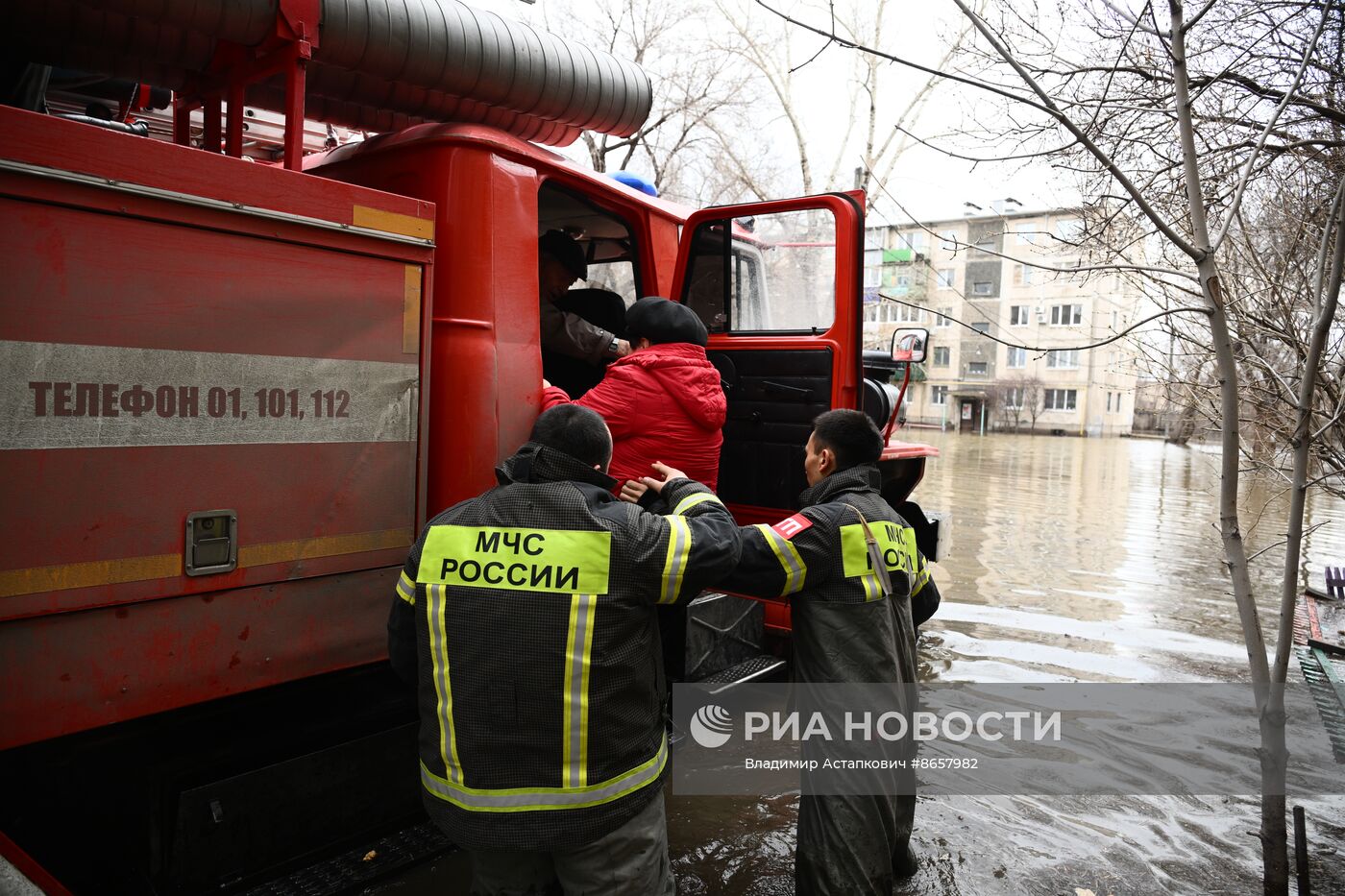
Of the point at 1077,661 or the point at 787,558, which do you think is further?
the point at 1077,661

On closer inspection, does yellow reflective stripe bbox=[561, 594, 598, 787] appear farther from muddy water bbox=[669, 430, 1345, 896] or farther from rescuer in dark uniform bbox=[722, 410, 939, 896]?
muddy water bbox=[669, 430, 1345, 896]

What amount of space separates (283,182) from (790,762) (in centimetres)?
349

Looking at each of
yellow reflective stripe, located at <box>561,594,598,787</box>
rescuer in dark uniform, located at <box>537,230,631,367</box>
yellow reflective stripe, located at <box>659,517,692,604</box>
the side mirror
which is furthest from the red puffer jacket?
the side mirror

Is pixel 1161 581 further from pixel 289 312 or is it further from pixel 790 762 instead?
pixel 289 312

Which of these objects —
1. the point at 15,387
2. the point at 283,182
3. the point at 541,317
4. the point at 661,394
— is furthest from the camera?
the point at 541,317

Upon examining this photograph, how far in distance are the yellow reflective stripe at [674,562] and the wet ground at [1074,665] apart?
5.47 ft

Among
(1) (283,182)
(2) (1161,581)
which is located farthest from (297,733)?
(2) (1161,581)

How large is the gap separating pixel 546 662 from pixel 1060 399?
50786 millimetres

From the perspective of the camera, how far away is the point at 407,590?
2166 mm

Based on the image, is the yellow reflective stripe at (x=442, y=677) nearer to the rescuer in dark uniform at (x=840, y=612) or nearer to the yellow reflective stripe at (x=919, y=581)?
the rescuer in dark uniform at (x=840, y=612)

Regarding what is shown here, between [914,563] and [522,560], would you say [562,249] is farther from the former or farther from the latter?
[522,560]

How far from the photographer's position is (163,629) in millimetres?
2145

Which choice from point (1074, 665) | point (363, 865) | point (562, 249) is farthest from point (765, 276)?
point (1074, 665)

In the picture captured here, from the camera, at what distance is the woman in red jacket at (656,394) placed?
10.8 feet
